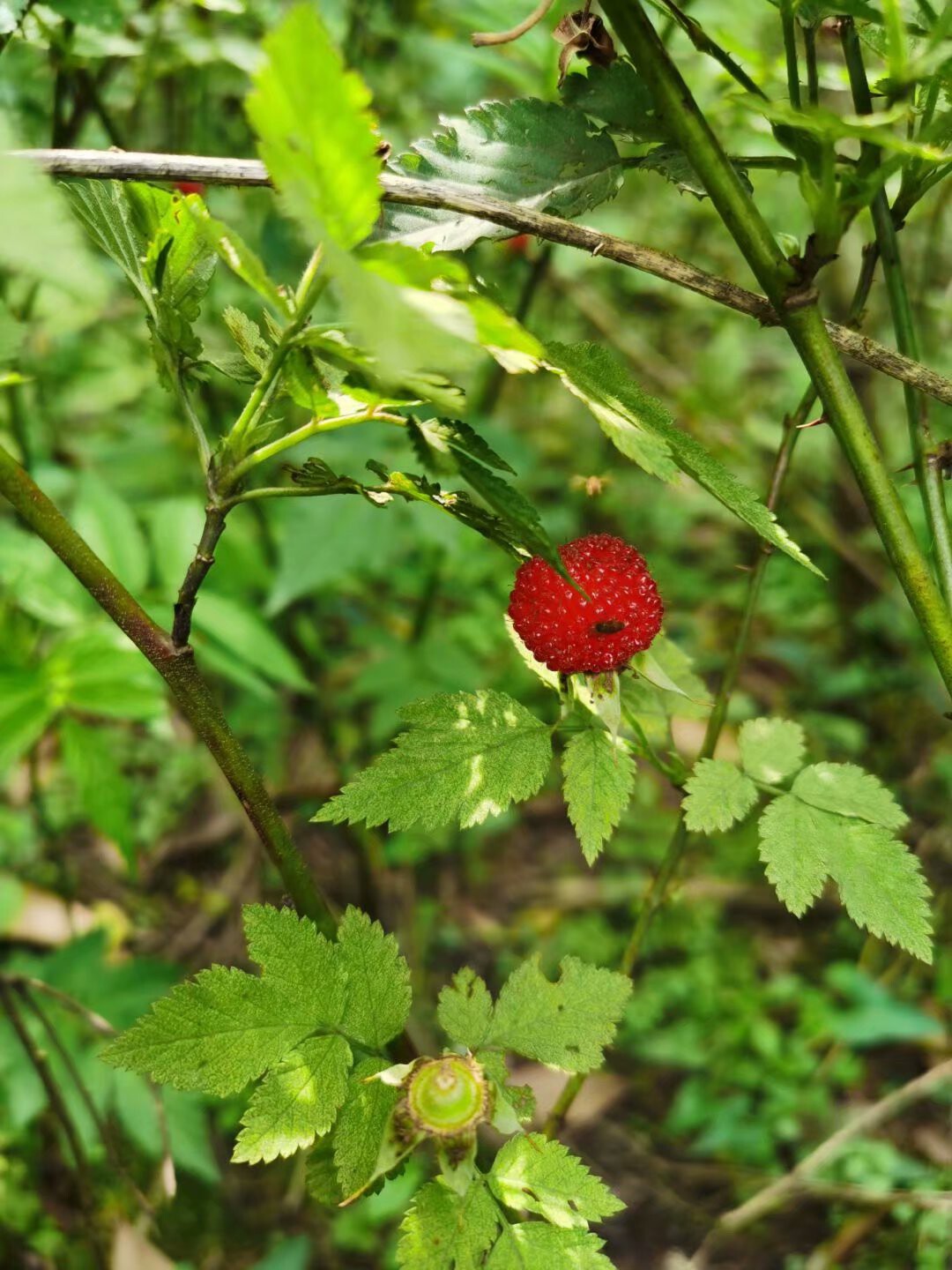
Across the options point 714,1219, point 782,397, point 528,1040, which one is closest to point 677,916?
point 714,1219

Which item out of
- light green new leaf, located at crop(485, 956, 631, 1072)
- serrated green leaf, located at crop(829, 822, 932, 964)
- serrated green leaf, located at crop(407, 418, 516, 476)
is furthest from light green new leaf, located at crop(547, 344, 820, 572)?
light green new leaf, located at crop(485, 956, 631, 1072)

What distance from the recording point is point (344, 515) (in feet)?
7.39

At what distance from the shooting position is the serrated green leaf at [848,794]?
98cm

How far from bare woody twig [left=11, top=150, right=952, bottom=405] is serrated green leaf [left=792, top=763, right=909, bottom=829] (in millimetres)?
360

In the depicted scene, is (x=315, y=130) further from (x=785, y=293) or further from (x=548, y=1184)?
(x=548, y=1184)

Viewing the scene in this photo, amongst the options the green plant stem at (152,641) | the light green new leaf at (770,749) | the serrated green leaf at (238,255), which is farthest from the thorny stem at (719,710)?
the serrated green leaf at (238,255)

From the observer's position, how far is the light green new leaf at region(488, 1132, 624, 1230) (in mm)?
849

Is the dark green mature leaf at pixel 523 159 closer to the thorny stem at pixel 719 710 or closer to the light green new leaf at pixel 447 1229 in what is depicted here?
the thorny stem at pixel 719 710

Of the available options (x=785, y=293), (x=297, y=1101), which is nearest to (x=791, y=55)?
(x=785, y=293)

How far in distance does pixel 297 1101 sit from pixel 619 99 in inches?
35.3

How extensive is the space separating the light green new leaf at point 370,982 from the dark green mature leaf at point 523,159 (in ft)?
2.06

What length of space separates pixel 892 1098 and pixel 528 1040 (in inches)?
37.1

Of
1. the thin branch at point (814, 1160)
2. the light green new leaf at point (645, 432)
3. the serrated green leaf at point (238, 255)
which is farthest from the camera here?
the thin branch at point (814, 1160)

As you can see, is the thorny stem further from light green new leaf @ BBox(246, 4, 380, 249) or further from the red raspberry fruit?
light green new leaf @ BBox(246, 4, 380, 249)
